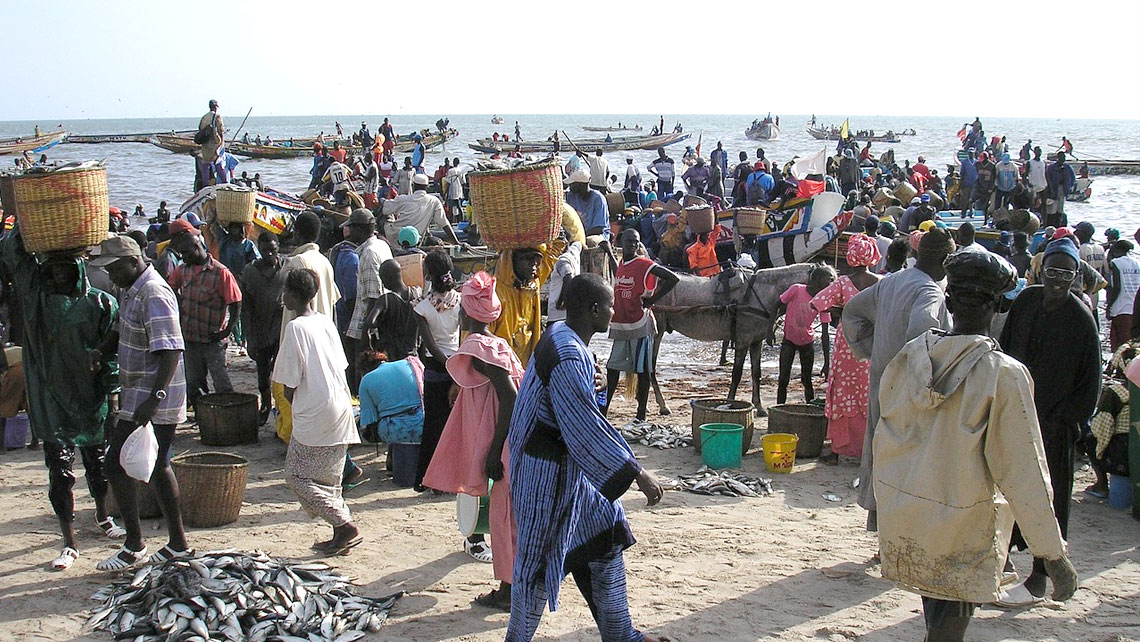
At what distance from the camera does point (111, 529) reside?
5844 mm

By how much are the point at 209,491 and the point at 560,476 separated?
3.13 metres

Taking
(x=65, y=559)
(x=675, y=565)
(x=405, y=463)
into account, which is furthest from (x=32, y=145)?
(x=675, y=565)

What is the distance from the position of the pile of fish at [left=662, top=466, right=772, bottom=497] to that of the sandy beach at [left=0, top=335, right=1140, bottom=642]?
101 millimetres

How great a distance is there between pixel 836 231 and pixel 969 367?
12.7 meters

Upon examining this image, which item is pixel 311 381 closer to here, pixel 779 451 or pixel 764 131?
pixel 779 451

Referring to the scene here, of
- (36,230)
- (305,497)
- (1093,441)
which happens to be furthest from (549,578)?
(1093,441)

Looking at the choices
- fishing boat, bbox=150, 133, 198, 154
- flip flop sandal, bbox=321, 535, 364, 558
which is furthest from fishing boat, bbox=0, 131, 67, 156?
flip flop sandal, bbox=321, 535, 364, 558

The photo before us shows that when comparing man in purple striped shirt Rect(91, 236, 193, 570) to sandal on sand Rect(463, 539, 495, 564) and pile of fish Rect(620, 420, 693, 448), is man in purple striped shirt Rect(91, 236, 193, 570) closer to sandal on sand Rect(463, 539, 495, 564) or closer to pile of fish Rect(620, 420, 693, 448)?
sandal on sand Rect(463, 539, 495, 564)

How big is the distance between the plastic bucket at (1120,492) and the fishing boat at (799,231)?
353 inches

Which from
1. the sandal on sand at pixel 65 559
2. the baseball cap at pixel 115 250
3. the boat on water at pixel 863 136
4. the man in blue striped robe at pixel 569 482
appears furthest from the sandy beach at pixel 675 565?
the boat on water at pixel 863 136

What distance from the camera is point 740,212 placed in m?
17.1

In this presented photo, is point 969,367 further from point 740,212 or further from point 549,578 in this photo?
point 740,212

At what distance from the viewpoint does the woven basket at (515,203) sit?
5.96m

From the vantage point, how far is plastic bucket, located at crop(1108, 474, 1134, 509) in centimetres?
653
